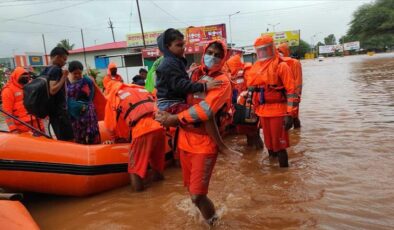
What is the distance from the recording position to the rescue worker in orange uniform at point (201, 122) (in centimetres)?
304

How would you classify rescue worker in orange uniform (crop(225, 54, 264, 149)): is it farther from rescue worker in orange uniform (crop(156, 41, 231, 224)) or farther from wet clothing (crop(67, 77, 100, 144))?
rescue worker in orange uniform (crop(156, 41, 231, 224))

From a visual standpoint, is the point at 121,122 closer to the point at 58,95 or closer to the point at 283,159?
the point at 58,95

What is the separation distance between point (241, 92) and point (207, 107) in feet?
12.6

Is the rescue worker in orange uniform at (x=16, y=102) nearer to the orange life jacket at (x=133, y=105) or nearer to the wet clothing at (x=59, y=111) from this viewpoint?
the wet clothing at (x=59, y=111)

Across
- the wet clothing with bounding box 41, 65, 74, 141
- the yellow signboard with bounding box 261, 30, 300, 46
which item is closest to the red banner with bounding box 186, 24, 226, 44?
the wet clothing with bounding box 41, 65, 74, 141

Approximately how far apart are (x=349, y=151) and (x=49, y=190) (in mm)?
4010

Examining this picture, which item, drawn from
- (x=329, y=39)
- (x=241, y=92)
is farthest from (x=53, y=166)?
(x=329, y=39)

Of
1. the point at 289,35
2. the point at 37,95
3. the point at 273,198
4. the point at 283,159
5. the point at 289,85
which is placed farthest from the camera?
the point at 289,35

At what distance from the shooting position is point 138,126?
4516 mm

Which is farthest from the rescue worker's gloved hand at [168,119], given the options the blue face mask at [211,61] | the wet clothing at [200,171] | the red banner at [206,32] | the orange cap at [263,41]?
the red banner at [206,32]

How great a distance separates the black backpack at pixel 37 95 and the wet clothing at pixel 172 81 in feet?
6.36

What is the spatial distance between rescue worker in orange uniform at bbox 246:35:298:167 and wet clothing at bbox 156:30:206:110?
190 cm

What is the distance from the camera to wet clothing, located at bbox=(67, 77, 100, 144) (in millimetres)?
5047

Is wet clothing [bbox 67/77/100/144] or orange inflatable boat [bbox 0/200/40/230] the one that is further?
wet clothing [bbox 67/77/100/144]
